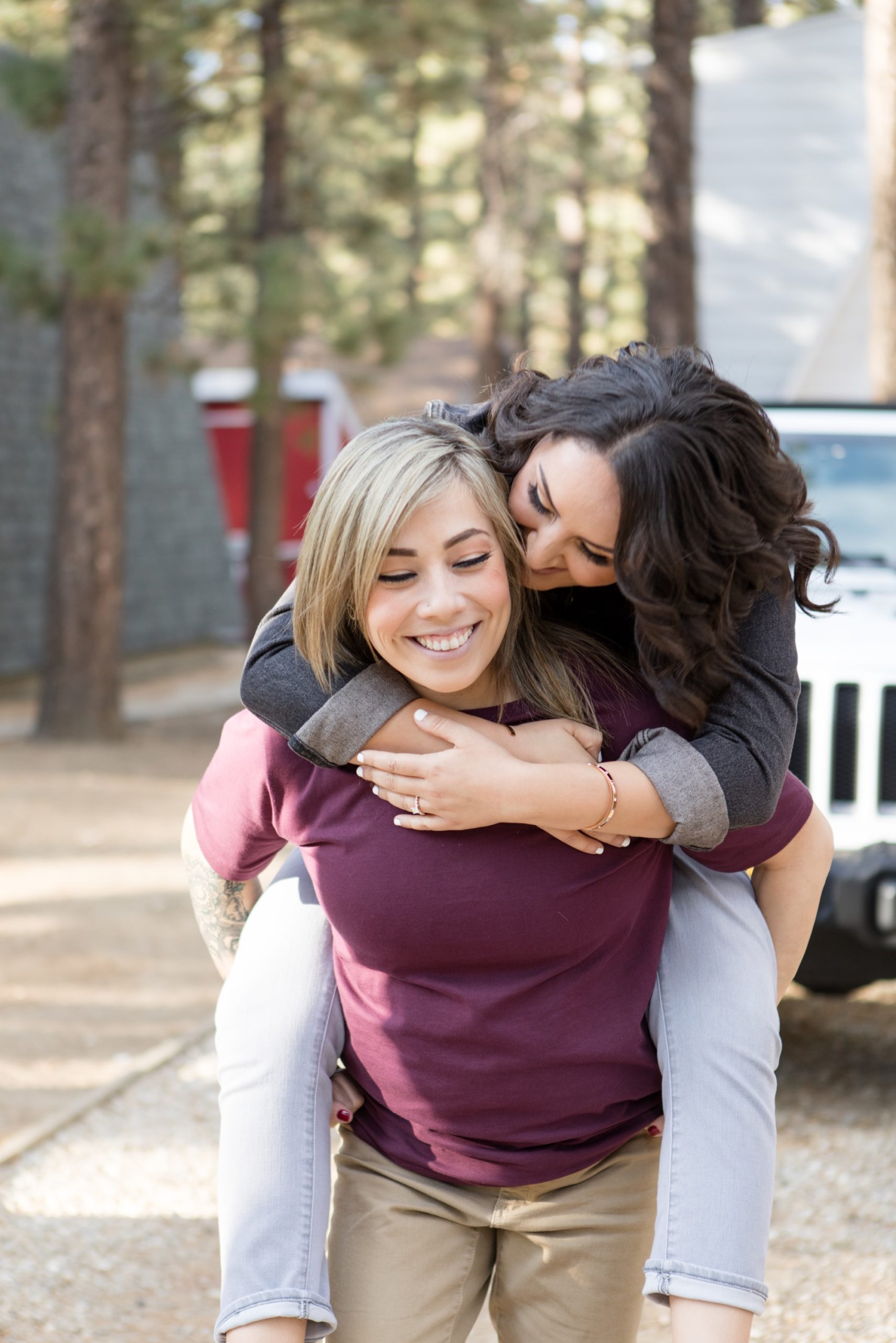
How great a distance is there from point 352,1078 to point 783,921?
0.71 m

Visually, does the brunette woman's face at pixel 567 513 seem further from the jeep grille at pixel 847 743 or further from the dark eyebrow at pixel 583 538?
the jeep grille at pixel 847 743

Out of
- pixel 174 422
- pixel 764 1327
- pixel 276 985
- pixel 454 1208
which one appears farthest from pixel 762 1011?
pixel 174 422

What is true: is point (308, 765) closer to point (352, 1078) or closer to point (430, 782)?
point (430, 782)

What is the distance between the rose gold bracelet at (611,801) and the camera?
6.55 ft

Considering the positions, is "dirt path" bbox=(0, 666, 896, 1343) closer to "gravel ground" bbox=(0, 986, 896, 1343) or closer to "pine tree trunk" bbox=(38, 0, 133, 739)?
"gravel ground" bbox=(0, 986, 896, 1343)

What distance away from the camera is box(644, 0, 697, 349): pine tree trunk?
11.3m

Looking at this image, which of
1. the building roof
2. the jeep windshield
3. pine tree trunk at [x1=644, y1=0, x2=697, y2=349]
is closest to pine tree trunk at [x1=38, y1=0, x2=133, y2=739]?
pine tree trunk at [x1=644, y1=0, x2=697, y2=349]

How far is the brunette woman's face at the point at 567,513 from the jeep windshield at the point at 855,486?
2.89 meters

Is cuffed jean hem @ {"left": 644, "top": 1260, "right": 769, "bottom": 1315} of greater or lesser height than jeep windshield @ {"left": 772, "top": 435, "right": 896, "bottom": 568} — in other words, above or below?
below

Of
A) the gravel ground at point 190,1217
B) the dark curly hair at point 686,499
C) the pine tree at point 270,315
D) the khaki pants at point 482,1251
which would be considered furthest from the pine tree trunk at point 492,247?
the khaki pants at point 482,1251

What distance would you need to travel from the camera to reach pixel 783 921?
2301mm

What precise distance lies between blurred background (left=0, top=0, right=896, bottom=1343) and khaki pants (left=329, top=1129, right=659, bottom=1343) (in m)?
1.30

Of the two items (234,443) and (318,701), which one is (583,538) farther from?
(234,443)

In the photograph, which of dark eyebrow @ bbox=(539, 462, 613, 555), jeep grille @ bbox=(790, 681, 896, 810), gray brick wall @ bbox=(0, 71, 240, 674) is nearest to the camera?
dark eyebrow @ bbox=(539, 462, 613, 555)
